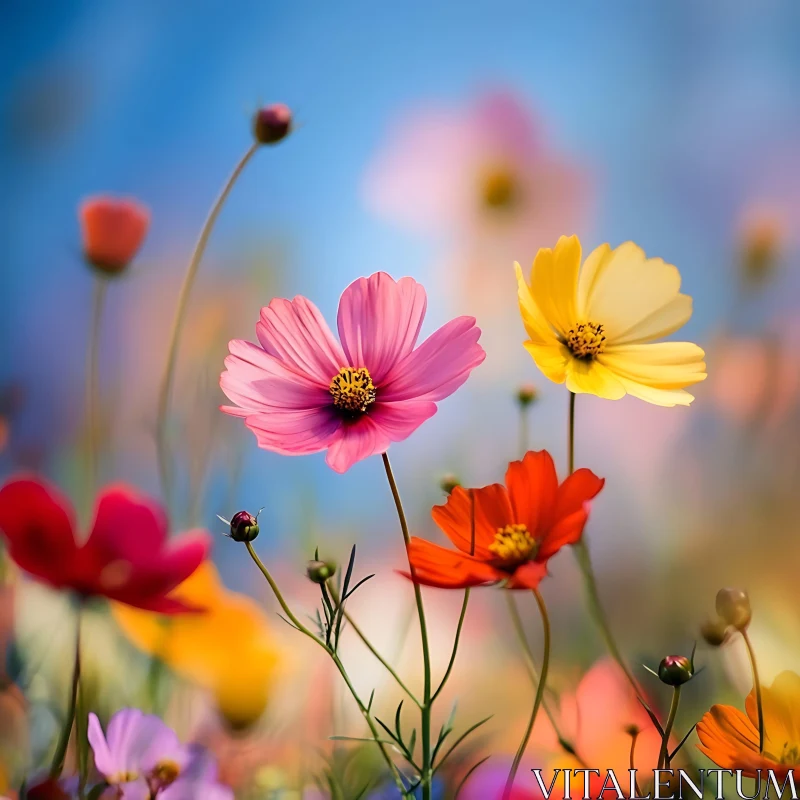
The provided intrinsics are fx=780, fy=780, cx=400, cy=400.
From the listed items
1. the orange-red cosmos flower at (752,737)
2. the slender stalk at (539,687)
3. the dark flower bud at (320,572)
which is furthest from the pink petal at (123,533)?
the orange-red cosmos flower at (752,737)

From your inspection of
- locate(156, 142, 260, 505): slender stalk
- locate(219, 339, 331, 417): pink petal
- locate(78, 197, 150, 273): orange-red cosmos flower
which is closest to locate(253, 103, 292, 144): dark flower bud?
locate(156, 142, 260, 505): slender stalk

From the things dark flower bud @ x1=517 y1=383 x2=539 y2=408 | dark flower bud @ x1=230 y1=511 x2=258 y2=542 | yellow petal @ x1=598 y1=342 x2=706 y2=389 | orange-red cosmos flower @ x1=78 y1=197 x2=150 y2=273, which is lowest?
dark flower bud @ x1=230 y1=511 x2=258 y2=542

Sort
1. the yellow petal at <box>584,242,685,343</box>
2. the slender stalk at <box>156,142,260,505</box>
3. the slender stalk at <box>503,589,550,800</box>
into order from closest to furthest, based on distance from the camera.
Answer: the slender stalk at <box>503,589,550,800</box>, the yellow petal at <box>584,242,685,343</box>, the slender stalk at <box>156,142,260,505</box>

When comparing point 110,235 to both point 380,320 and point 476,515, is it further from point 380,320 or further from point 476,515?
point 476,515

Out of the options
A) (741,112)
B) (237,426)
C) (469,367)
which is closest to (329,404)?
(469,367)

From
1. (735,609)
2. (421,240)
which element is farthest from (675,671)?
(421,240)

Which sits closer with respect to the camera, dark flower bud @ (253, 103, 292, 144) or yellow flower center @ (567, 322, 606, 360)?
yellow flower center @ (567, 322, 606, 360)

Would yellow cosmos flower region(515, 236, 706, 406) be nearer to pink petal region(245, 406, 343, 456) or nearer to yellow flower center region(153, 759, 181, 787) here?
pink petal region(245, 406, 343, 456)
